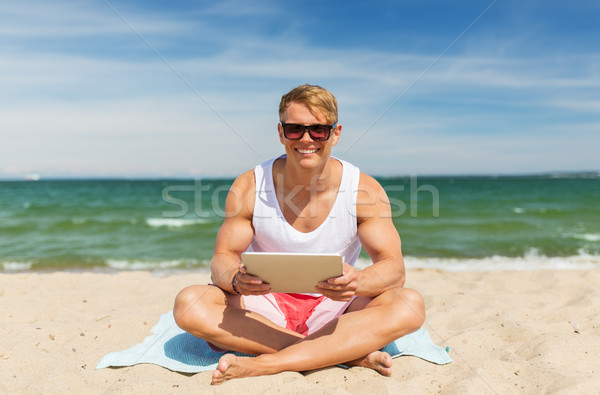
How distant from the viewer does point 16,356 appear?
3201 mm

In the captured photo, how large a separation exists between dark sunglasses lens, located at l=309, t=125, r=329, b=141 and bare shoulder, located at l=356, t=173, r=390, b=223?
0.50 m

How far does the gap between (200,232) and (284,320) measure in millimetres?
8852

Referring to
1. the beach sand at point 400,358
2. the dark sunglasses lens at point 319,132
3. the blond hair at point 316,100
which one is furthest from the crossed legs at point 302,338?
the blond hair at point 316,100

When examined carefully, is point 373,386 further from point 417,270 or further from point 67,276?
point 67,276

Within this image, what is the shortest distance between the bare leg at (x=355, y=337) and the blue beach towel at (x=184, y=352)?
39cm

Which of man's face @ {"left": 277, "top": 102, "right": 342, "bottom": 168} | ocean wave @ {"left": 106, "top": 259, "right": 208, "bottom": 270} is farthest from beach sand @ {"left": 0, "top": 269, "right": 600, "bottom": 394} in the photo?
ocean wave @ {"left": 106, "top": 259, "right": 208, "bottom": 270}

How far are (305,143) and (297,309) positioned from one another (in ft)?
4.25

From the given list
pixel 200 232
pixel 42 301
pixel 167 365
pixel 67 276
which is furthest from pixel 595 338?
pixel 200 232

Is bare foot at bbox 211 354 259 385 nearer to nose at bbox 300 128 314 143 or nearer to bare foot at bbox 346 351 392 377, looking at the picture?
bare foot at bbox 346 351 392 377

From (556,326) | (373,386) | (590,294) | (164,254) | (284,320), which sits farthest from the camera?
(164,254)

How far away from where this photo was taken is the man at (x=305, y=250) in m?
2.94

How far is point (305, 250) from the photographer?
3203 millimetres

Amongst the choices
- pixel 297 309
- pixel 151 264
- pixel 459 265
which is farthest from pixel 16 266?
pixel 459 265

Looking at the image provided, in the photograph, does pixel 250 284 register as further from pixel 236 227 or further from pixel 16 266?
pixel 16 266
